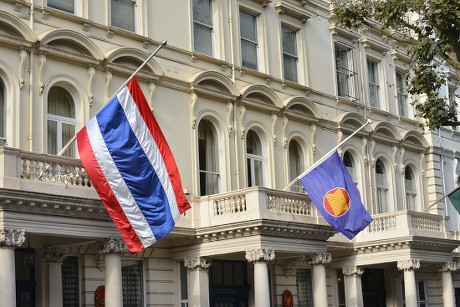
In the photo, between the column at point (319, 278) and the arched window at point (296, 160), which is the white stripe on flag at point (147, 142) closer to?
the column at point (319, 278)

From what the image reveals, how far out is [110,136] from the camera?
19.8 m

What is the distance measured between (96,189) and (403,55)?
22.8 metres

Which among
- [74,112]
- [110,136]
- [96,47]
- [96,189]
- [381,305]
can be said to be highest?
[96,47]

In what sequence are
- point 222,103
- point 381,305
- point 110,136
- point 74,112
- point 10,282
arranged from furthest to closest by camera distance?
point 381,305 → point 222,103 → point 74,112 → point 110,136 → point 10,282

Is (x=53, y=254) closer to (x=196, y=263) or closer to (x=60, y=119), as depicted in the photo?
(x=60, y=119)

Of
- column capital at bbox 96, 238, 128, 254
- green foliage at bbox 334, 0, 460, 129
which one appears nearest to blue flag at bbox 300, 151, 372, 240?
green foliage at bbox 334, 0, 460, 129

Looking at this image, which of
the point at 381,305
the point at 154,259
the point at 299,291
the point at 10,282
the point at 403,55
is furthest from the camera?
the point at 403,55

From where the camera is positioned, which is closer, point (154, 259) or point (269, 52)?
point (154, 259)

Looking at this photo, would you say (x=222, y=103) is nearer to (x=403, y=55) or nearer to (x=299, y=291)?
(x=299, y=291)

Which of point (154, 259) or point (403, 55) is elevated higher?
point (403, 55)

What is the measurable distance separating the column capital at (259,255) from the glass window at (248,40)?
25.9 feet

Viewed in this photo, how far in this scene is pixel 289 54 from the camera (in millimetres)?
31938

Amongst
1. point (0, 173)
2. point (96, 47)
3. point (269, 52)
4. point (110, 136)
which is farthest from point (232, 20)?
point (0, 173)

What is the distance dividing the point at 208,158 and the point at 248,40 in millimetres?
4907
